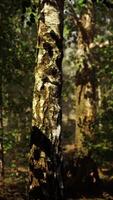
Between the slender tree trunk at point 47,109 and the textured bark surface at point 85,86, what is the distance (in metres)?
11.6

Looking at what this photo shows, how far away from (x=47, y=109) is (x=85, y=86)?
12.5m

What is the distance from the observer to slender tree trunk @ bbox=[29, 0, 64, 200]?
6.33 m

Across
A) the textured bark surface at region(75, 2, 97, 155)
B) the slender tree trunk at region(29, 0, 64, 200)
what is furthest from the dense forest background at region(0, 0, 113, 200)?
the slender tree trunk at region(29, 0, 64, 200)

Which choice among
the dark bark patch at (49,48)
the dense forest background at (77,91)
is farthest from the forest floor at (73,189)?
the dark bark patch at (49,48)

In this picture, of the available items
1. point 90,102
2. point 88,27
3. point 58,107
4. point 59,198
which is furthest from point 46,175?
point 88,27

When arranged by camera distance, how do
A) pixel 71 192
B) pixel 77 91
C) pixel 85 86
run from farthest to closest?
pixel 77 91
pixel 85 86
pixel 71 192

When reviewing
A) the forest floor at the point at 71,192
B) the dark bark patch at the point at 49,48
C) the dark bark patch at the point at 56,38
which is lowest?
the forest floor at the point at 71,192

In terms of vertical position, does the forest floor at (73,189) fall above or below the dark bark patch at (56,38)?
below

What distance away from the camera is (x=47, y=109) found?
6.55 metres

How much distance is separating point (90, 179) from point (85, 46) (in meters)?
6.05

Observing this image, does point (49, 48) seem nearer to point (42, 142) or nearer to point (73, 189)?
point (42, 142)

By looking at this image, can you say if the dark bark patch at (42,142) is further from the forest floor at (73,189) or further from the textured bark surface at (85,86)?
the textured bark surface at (85,86)

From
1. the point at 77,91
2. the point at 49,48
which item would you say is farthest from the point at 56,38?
the point at 77,91

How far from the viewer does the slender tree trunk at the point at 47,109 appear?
6.33 m
